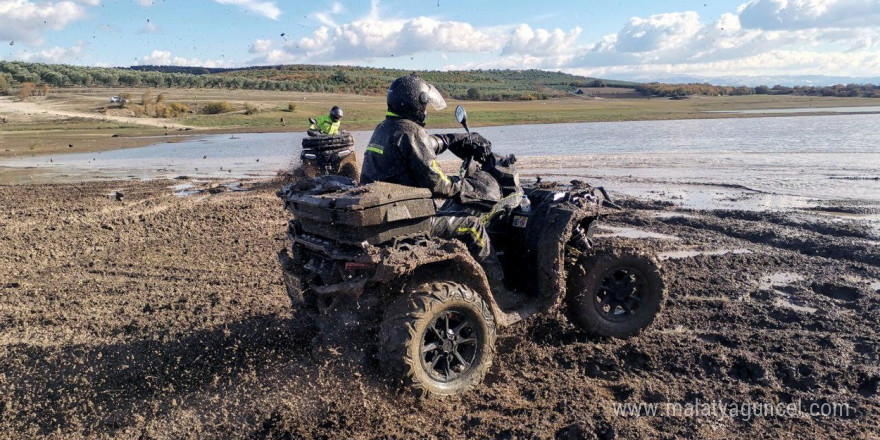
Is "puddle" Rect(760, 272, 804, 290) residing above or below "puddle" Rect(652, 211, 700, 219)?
below

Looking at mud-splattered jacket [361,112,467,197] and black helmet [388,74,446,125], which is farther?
black helmet [388,74,446,125]

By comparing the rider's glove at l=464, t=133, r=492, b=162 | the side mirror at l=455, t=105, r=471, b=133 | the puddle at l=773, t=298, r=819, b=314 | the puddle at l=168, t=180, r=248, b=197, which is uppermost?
the side mirror at l=455, t=105, r=471, b=133

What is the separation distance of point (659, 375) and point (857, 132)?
2747 centimetres

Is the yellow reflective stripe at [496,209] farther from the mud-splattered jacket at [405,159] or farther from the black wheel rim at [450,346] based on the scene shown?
the black wheel rim at [450,346]

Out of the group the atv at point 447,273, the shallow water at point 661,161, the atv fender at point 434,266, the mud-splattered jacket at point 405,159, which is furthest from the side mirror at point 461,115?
the shallow water at point 661,161

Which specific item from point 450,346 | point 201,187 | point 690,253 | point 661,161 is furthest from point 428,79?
point 450,346

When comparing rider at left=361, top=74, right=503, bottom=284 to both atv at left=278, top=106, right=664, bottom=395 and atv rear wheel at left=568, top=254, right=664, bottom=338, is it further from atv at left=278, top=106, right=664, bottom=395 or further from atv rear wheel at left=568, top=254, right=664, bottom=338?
atv rear wheel at left=568, top=254, right=664, bottom=338

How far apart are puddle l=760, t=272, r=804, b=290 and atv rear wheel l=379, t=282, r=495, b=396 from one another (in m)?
3.85

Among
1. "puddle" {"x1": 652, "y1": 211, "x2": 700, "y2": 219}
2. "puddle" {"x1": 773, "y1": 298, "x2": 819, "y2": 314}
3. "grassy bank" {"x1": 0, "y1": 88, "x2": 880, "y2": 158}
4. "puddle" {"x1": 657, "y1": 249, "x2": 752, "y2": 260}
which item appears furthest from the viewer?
"grassy bank" {"x1": 0, "y1": 88, "x2": 880, "y2": 158}

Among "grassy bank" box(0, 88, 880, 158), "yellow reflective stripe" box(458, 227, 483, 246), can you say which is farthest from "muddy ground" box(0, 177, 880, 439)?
"grassy bank" box(0, 88, 880, 158)

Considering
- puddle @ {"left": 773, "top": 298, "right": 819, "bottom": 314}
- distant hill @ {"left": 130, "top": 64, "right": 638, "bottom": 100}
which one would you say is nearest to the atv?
puddle @ {"left": 773, "top": 298, "right": 819, "bottom": 314}

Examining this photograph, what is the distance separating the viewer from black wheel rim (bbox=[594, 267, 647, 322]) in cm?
504

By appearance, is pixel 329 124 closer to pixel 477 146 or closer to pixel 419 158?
pixel 477 146

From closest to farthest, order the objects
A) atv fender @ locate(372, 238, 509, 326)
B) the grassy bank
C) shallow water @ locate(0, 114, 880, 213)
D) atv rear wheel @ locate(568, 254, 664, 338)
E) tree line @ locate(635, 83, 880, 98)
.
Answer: atv fender @ locate(372, 238, 509, 326)
atv rear wheel @ locate(568, 254, 664, 338)
shallow water @ locate(0, 114, 880, 213)
the grassy bank
tree line @ locate(635, 83, 880, 98)
